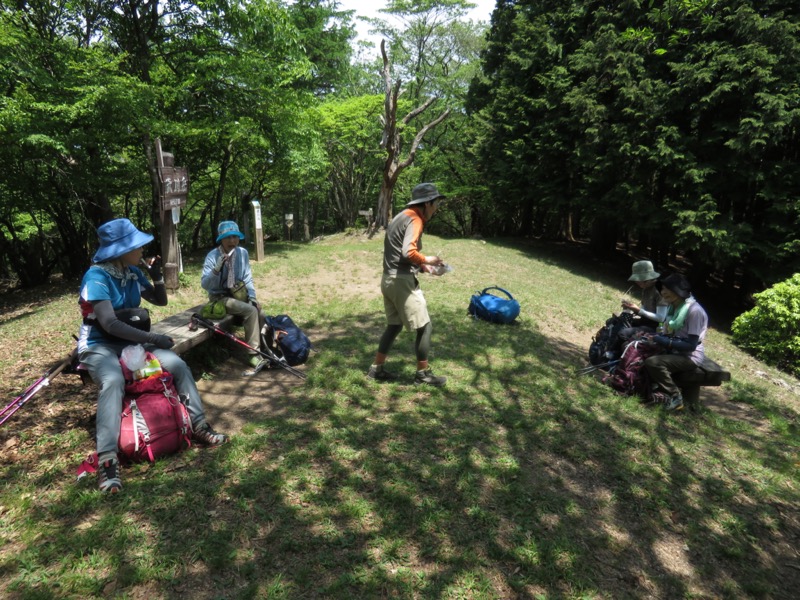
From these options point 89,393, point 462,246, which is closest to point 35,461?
point 89,393

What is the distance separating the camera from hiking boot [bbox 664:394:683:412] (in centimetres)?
478

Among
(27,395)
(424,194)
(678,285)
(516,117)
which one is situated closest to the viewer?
(27,395)

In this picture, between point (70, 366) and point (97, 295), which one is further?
point (70, 366)

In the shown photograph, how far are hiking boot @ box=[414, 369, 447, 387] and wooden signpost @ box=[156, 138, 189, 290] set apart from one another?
6.05 meters

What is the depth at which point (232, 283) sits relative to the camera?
525 centimetres

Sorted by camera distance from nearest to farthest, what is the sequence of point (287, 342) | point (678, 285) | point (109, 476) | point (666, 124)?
point (109, 476), point (678, 285), point (287, 342), point (666, 124)

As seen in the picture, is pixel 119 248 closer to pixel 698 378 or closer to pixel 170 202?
pixel 170 202

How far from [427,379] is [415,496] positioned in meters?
1.86

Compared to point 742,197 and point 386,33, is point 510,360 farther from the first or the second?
point 386,33

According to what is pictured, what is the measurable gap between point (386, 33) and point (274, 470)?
27689mm

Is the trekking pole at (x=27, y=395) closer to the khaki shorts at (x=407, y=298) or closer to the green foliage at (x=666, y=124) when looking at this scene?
the khaki shorts at (x=407, y=298)

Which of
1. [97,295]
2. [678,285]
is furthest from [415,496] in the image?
[678,285]

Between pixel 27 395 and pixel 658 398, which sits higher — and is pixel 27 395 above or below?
above

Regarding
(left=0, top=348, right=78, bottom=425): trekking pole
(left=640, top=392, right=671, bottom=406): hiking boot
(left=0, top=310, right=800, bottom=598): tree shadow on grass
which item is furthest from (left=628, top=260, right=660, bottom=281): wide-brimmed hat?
(left=0, top=348, right=78, bottom=425): trekking pole
